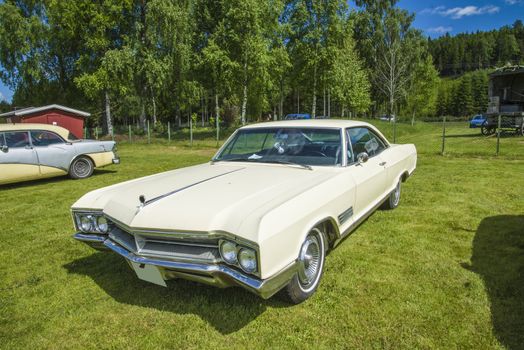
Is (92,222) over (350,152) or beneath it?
beneath

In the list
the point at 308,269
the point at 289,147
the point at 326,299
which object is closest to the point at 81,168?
the point at 289,147

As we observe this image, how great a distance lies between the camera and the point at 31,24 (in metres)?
25.9

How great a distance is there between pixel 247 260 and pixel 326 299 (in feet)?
3.38

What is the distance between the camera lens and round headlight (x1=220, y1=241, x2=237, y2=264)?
245 centimetres

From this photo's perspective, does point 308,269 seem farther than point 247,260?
Yes

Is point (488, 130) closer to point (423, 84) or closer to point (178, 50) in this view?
point (423, 84)

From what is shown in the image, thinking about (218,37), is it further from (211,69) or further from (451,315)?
(451,315)

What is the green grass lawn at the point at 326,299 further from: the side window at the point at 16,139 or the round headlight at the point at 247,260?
the side window at the point at 16,139

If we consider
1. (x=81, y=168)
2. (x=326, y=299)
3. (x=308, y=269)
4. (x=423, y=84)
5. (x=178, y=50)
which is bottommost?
(x=326, y=299)

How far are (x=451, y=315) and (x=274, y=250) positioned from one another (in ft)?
4.97

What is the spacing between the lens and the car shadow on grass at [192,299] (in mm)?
2812

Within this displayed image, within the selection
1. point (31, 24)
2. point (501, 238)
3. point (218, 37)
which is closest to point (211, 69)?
point (218, 37)

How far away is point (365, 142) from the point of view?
462 cm

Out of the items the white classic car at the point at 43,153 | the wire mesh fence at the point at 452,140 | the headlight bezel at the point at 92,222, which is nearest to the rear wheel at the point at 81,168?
the white classic car at the point at 43,153
